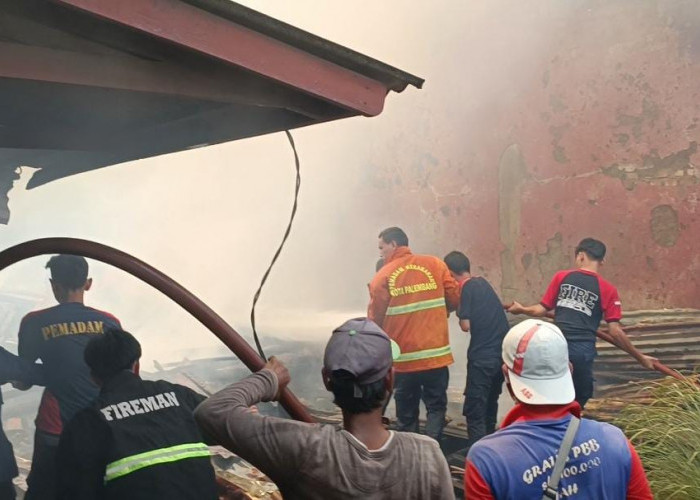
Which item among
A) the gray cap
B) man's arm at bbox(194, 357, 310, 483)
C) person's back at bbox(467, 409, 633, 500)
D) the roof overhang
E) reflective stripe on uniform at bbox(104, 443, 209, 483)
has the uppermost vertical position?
the roof overhang

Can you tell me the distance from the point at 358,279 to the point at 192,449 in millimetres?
6044

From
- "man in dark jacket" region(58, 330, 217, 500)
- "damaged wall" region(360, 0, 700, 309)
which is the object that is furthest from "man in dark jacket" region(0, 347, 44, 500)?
"damaged wall" region(360, 0, 700, 309)

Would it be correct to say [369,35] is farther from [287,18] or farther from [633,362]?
[633,362]

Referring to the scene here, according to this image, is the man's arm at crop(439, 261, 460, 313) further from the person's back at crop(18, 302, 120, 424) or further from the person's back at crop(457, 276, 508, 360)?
the person's back at crop(18, 302, 120, 424)

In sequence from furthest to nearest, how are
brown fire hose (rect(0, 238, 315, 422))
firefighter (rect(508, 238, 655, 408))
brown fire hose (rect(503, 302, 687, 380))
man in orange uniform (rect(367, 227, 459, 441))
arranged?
1. brown fire hose (rect(503, 302, 687, 380))
2. man in orange uniform (rect(367, 227, 459, 441))
3. firefighter (rect(508, 238, 655, 408))
4. brown fire hose (rect(0, 238, 315, 422))

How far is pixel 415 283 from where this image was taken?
16.6 feet

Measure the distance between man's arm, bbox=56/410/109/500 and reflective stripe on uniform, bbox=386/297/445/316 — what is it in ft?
10.1

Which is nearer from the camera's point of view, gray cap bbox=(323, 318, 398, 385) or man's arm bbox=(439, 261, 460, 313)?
gray cap bbox=(323, 318, 398, 385)

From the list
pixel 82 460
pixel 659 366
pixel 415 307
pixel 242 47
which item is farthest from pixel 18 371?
pixel 659 366

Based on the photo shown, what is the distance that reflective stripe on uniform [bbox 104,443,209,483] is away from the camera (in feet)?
7.27

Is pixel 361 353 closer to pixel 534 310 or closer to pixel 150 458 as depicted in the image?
pixel 150 458

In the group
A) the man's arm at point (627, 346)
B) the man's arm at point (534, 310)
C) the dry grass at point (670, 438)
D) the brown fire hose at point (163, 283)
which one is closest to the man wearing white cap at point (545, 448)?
the brown fire hose at point (163, 283)

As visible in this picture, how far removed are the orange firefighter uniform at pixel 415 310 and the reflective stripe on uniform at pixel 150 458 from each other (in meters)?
2.81

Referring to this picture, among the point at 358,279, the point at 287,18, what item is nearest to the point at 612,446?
the point at 358,279
